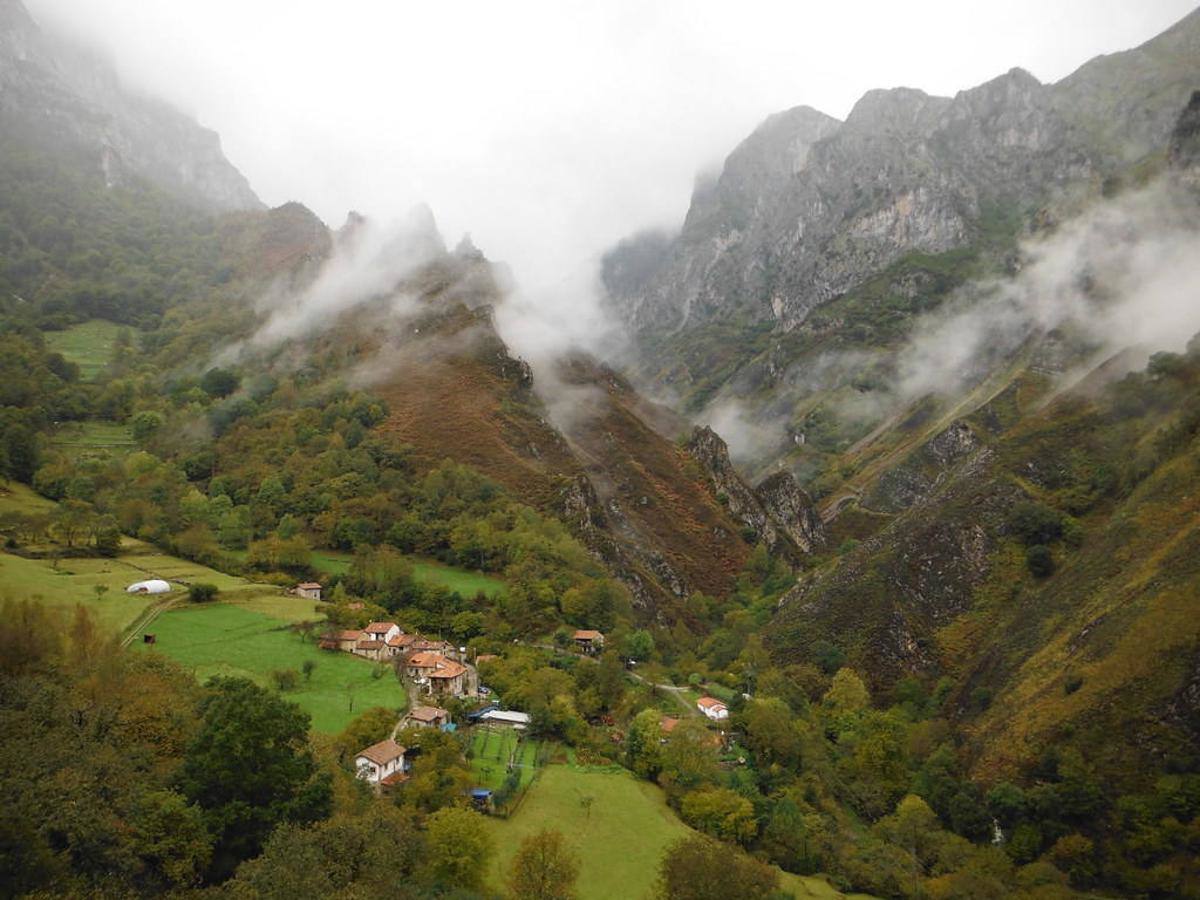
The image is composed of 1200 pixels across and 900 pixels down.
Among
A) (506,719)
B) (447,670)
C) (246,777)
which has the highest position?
(447,670)

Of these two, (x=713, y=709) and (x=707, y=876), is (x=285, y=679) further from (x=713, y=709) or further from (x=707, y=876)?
(x=713, y=709)

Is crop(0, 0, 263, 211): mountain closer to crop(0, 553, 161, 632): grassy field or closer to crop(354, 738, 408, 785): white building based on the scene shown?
crop(0, 553, 161, 632): grassy field

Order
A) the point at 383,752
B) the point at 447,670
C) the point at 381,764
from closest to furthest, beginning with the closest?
the point at 381,764 < the point at 383,752 < the point at 447,670

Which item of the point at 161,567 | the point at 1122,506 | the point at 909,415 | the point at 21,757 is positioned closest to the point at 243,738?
the point at 21,757

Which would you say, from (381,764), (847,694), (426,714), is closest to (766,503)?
(847,694)

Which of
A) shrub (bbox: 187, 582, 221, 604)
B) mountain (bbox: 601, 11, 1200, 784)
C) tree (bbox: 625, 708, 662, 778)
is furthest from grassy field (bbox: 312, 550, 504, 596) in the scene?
mountain (bbox: 601, 11, 1200, 784)

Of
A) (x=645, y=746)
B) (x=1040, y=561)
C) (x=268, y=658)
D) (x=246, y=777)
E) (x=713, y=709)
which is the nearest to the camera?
(x=246, y=777)
